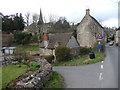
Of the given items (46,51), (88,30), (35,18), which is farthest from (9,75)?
(35,18)

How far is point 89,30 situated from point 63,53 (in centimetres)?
1319

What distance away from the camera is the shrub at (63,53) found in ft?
85.4

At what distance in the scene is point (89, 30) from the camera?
36562 mm

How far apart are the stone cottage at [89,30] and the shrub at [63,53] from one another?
36.9ft

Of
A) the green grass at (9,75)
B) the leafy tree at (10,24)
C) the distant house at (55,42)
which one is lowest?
the green grass at (9,75)

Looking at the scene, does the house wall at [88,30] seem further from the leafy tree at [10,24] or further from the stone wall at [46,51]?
the leafy tree at [10,24]

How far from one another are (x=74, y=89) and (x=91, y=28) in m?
28.8

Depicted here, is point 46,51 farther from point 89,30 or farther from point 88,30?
point 89,30

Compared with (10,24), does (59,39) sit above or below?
below

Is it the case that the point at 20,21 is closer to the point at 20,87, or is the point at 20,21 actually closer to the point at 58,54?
the point at 58,54

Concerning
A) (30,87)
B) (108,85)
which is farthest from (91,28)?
(30,87)

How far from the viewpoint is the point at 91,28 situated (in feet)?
119

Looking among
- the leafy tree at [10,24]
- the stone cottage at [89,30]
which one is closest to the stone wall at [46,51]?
the stone cottage at [89,30]

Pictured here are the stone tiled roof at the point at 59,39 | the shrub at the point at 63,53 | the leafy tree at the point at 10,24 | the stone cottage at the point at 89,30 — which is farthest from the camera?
the leafy tree at the point at 10,24
